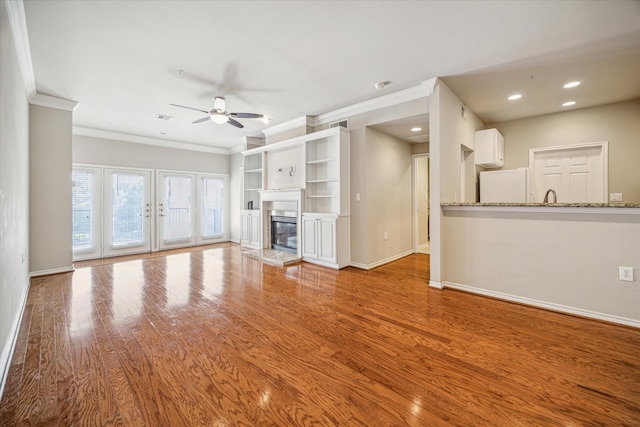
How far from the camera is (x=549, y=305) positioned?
2951 millimetres

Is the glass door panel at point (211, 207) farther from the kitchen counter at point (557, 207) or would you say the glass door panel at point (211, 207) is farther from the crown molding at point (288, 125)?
the kitchen counter at point (557, 207)

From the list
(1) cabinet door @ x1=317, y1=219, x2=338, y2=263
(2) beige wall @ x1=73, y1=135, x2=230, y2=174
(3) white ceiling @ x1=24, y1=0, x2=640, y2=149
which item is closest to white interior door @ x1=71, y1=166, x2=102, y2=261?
(2) beige wall @ x1=73, y1=135, x2=230, y2=174

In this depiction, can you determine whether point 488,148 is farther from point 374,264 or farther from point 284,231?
point 284,231

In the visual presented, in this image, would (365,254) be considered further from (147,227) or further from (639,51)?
(147,227)

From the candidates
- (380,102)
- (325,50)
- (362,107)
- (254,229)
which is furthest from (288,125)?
(325,50)

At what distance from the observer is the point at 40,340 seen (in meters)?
2.30

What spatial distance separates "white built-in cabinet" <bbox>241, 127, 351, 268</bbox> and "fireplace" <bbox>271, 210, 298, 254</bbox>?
1.03ft

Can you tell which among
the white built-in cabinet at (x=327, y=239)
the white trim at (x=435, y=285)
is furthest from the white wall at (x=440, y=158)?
the white built-in cabinet at (x=327, y=239)

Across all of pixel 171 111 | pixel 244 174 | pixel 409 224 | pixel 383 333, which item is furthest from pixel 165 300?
pixel 409 224

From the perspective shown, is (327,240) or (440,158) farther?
(327,240)

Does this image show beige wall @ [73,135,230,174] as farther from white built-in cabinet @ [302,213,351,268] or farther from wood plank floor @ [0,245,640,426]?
white built-in cabinet @ [302,213,351,268]

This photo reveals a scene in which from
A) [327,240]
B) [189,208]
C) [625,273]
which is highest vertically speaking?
[189,208]

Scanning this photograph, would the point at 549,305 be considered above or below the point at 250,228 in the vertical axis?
below

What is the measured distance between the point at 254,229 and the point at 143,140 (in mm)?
3566
